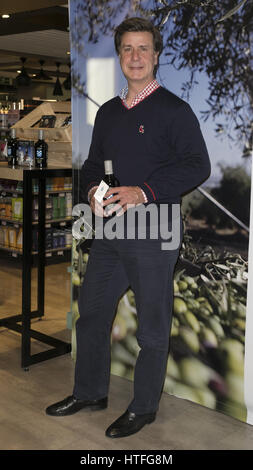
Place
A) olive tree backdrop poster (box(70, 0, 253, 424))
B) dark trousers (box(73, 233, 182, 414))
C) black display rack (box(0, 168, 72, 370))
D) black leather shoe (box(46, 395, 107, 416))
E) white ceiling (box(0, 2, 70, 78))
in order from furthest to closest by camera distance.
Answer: white ceiling (box(0, 2, 70, 78)), black display rack (box(0, 168, 72, 370)), black leather shoe (box(46, 395, 107, 416)), olive tree backdrop poster (box(70, 0, 253, 424)), dark trousers (box(73, 233, 182, 414))

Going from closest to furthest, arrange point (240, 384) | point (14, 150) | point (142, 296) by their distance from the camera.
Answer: point (142, 296) → point (240, 384) → point (14, 150)

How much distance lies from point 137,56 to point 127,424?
5.63ft

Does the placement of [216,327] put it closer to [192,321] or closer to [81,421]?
[192,321]

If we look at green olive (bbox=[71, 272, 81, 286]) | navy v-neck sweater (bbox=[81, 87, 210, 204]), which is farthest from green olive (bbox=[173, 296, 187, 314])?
green olive (bbox=[71, 272, 81, 286])

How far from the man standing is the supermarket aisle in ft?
0.35

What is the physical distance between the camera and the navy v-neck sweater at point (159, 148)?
253cm

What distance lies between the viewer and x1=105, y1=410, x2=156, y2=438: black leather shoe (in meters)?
2.60

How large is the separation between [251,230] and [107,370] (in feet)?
3.34

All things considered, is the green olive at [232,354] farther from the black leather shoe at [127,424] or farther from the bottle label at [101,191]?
the bottle label at [101,191]

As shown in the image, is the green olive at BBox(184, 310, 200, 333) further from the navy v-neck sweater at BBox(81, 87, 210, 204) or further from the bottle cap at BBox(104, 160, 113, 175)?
the bottle cap at BBox(104, 160, 113, 175)

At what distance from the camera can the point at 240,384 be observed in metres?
2.77

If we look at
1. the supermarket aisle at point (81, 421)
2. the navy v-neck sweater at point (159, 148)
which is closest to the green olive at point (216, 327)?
the supermarket aisle at point (81, 421)

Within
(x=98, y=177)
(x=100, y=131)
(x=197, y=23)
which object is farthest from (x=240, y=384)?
(x=197, y=23)

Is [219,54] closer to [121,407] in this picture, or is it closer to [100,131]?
[100,131]
